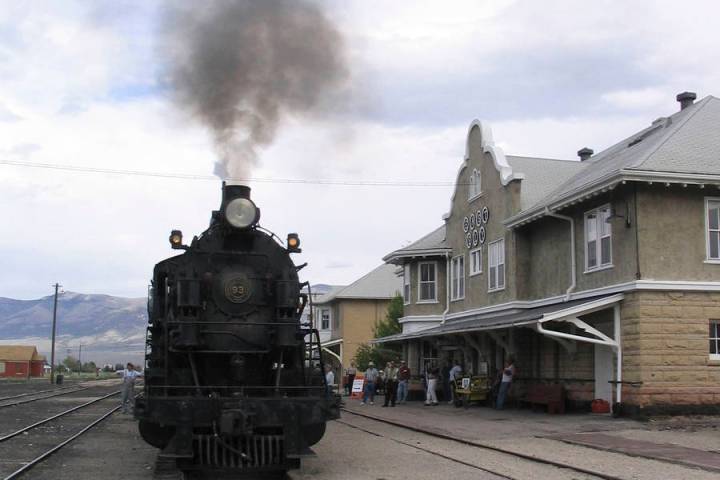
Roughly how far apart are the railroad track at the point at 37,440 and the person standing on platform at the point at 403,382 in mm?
10230

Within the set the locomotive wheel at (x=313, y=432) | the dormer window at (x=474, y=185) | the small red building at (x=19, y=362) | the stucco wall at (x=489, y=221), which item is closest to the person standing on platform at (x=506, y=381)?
the stucco wall at (x=489, y=221)

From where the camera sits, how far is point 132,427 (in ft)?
64.3

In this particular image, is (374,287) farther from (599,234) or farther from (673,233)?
(673,233)

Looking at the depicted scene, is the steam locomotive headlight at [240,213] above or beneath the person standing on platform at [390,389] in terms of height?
above

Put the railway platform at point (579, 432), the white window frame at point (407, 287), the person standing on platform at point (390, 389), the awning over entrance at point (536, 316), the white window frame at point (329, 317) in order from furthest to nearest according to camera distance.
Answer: the white window frame at point (329, 317)
the white window frame at point (407, 287)
the person standing on platform at point (390, 389)
the awning over entrance at point (536, 316)
the railway platform at point (579, 432)

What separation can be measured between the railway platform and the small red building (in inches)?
2783

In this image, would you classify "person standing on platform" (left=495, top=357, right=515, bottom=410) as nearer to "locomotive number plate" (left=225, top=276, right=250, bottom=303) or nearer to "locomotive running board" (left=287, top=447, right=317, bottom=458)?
"locomotive number plate" (left=225, top=276, right=250, bottom=303)

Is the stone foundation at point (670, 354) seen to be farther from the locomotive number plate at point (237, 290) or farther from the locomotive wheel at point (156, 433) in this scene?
the locomotive wheel at point (156, 433)

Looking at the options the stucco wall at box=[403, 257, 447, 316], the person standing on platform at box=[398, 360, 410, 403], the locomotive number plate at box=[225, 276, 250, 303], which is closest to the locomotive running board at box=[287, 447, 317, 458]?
the locomotive number plate at box=[225, 276, 250, 303]

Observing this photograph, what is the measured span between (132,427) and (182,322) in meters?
9.60

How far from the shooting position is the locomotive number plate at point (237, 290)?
457 inches

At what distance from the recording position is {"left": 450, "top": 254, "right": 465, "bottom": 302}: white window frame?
96.3 ft

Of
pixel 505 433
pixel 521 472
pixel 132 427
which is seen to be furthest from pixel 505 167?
pixel 521 472

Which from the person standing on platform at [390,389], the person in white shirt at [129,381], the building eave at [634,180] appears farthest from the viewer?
the person standing on platform at [390,389]
